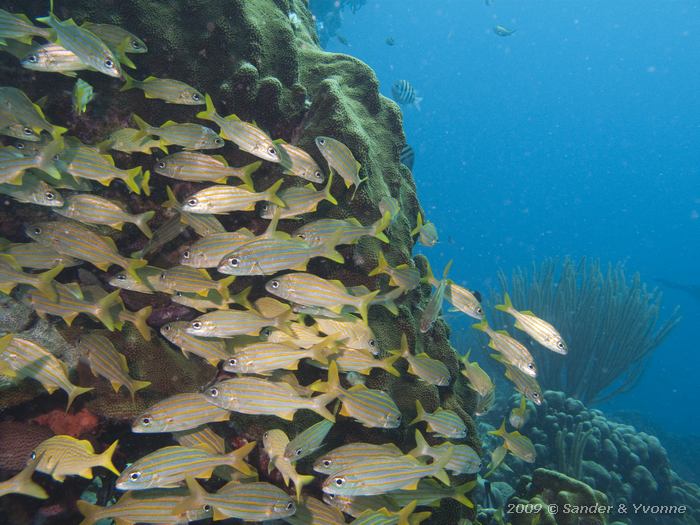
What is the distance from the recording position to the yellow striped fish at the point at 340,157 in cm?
338

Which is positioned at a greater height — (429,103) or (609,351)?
(429,103)

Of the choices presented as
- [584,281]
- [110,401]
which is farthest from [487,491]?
[584,281]

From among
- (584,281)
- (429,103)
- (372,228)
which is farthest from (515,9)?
(372,228)

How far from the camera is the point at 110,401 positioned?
3.08 meters

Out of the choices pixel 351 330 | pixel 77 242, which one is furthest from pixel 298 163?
pixel 77 242

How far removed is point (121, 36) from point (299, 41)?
10.4ft

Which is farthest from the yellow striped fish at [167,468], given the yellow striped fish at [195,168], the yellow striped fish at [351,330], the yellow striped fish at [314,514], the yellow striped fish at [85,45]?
the yellow striped fish at [85,45]

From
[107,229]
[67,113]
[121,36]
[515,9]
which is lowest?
[107,229]

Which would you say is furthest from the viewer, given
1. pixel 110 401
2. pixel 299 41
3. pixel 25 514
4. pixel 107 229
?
pixel 299 41

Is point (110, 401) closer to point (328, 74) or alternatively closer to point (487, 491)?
point (328, 74)

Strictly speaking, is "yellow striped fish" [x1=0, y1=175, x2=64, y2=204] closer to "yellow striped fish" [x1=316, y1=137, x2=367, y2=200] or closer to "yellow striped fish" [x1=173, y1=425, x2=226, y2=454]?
"yellow striped fish" [x1=173, y1=425, x2=226, y2=454]

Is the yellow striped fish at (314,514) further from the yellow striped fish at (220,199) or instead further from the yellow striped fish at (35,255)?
the yellow striped fish at (35,255)

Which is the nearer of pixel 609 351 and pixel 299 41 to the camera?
pixel 299 41

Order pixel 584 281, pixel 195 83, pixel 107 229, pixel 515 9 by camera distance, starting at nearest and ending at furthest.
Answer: pixel 107 229 → pixel 195 83 → pixel 584 281 → pixel 515 9
